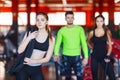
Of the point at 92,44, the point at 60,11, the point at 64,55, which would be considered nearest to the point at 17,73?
the point at 64,55

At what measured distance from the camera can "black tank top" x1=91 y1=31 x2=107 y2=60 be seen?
5.40 meters

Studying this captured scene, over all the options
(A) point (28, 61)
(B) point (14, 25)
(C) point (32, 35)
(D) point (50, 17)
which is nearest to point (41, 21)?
(C) point (32, 35)

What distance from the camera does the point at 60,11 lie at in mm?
7605

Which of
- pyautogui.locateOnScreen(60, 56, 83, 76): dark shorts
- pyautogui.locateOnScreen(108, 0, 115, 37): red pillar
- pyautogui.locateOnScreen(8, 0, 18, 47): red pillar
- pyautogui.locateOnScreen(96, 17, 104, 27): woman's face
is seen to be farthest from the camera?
pyautogui.locateOnScreen(8, 0, 18, 47): red pillar

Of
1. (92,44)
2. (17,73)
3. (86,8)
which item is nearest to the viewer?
(17,73)

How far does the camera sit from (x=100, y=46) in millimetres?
5469

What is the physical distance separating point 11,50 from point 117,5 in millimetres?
2432

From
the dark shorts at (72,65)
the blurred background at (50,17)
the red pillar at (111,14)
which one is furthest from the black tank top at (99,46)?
the red pillar at (111,14)

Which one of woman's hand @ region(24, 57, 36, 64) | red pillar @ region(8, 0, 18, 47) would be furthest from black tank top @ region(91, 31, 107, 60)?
red pillar @ region(8, 0, 18, 47)

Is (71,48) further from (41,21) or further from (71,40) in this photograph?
(41,21)

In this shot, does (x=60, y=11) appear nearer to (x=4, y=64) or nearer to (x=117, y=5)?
(x=117, y=5)

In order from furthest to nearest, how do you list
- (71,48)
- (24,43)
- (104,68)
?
(104,68)
(71,48)
(24,43)

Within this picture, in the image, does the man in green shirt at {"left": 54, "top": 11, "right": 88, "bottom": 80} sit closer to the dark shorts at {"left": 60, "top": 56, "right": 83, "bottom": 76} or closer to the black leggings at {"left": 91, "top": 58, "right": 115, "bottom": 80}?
the dark shorts at {"left": 60, "top": 56, "right": 83, "bottom": 76}

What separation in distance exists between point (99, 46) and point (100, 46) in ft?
0.05
